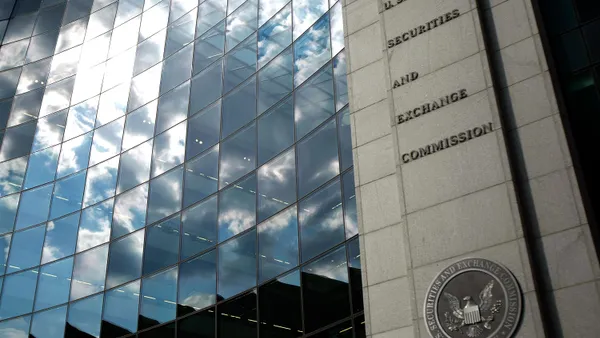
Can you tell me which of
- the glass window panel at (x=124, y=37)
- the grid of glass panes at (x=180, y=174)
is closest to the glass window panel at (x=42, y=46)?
the grid of glass panes at (x=180, y=174)

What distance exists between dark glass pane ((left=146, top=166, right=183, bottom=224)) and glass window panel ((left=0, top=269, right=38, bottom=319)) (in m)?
7.88

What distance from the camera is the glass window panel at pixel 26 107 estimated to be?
130ft

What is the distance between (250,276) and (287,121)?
5.78m

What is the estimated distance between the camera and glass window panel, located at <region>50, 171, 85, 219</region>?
34.1 m

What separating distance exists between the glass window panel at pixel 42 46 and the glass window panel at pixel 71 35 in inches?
19.4

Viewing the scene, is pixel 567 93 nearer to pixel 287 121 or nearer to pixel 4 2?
pixel 287 121

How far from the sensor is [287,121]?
83.7ft

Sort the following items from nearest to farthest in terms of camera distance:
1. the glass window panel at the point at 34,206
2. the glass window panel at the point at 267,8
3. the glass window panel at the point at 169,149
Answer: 1. the glass window panel at the point at 267,8
2. the glass window panel at the point at 169,149
3. the glass window panel at the point at 34,206

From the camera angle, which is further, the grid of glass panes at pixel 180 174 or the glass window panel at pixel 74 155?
the glass window panel at pixel 74 155

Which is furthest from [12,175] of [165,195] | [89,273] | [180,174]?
[180,174]

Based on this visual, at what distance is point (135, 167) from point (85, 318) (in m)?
7.05

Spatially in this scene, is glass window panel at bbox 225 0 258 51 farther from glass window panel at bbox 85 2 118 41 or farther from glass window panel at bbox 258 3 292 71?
glass window panel at bbox 85 2 118 41

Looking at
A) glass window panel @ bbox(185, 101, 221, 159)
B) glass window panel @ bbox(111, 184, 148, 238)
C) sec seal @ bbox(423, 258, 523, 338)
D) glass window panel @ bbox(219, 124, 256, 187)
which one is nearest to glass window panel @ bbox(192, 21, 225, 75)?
glass window panel @ bbox(185, 101, 221, 159)

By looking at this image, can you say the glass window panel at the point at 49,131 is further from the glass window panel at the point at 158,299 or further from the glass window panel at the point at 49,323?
the glass window panel at the point at 158,299
